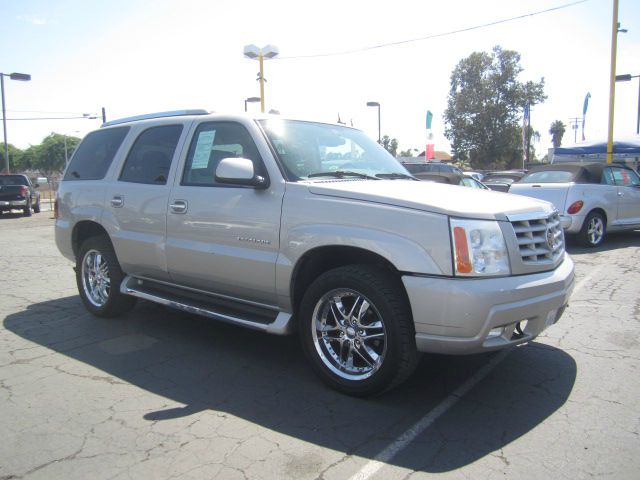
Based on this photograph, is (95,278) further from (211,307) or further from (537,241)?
(537,241)

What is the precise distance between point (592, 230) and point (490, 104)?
2140 inches

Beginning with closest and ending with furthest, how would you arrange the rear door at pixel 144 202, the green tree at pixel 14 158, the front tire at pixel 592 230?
the rear door at pixel 144 202, the front tire at pixel 592 230, the green tree at pixel 14 158

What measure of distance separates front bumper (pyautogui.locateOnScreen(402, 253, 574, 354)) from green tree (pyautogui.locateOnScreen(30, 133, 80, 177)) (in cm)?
9249

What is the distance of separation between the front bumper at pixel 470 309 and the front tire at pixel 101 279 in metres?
3.30

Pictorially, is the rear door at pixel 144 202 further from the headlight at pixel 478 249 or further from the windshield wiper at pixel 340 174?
the headlight at pixel 478 249

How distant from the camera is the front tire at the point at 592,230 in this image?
32.6 feet

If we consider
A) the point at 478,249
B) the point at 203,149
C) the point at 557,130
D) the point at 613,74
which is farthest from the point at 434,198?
the point at 557,130

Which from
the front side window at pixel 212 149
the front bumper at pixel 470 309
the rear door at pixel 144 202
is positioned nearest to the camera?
the front bumper at pixel 470 309

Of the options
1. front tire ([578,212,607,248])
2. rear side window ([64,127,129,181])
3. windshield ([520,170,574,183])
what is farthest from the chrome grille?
windshield ([520,170,574,183])

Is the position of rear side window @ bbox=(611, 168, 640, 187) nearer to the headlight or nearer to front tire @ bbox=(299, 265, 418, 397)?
the headlight

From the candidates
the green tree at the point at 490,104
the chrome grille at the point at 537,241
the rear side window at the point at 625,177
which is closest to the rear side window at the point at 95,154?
the chrome grille at the point at 537,241

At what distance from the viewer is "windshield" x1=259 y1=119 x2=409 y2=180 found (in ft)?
13.3

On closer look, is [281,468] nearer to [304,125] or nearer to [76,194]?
[304,125]

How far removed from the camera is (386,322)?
3291 millimetres
